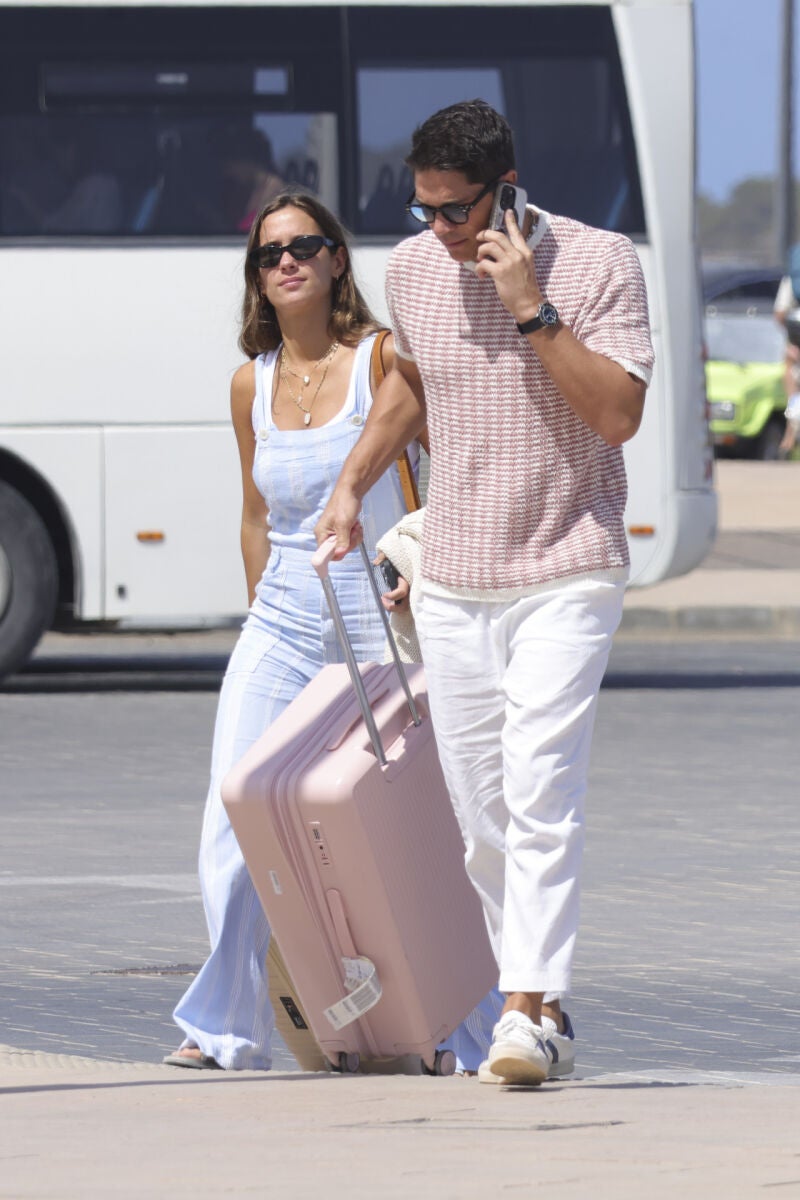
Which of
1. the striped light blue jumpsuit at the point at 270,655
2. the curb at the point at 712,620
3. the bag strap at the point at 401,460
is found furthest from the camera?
the curb at the point at 712,620

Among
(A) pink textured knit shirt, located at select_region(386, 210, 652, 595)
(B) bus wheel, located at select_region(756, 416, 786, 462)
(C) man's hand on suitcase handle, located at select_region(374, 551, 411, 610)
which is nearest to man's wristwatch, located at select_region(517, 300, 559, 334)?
(A) pink textured knit shirt, located at select_region(386, 210, 652, 595)

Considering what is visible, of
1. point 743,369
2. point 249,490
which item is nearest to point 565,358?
point 249,490

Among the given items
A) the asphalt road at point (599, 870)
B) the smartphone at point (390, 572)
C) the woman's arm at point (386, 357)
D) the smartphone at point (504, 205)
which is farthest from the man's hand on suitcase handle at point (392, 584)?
the asphalt road at point (599, 870)

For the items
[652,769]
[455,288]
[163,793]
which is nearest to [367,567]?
[455,288]

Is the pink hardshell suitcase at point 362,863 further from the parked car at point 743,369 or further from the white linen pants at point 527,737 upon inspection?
the parked car at point 743,369

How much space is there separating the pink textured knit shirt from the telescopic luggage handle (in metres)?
0.25

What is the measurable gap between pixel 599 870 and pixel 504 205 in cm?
362

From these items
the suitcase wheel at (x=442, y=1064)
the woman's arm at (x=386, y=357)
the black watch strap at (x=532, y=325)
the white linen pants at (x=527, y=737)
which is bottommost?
the suitcase wheel at (x=442, y=1064)

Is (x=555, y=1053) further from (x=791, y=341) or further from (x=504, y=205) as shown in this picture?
(x=791, y=341)

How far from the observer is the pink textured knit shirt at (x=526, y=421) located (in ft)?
16.1

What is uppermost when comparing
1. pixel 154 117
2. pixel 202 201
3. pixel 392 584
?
pixel 154 117

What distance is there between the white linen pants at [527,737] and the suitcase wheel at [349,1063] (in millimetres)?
382

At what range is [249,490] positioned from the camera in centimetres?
570

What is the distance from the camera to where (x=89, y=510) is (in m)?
13.1
